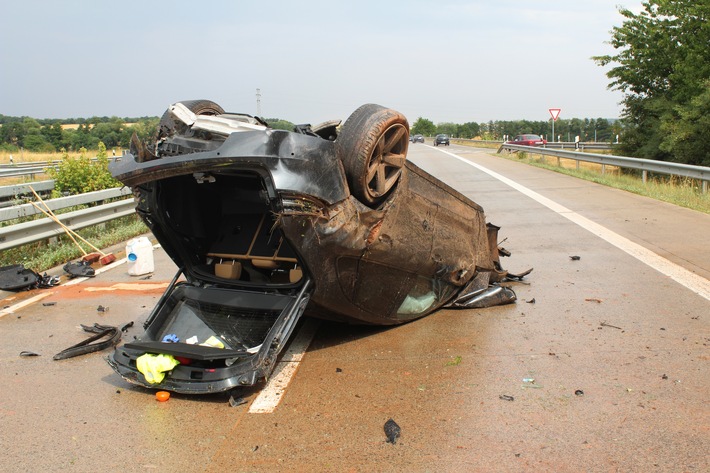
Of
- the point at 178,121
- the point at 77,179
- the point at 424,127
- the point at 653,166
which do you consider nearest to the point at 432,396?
the point at 178,121

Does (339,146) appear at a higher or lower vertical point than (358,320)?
higher

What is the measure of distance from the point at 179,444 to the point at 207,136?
221 cm

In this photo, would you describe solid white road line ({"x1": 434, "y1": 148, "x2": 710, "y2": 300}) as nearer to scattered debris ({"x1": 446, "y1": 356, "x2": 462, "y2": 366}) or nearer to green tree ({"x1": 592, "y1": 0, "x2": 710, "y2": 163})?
scattered debris ({"x1": 446, "y1": 356, "x2": 462, "y2": 366})

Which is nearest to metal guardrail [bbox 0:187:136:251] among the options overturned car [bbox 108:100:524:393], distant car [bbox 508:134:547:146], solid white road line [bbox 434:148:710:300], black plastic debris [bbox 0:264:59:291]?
black plastic debris [bbox 0:264:59:291]

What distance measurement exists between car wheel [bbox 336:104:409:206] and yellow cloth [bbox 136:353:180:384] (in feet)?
5.72

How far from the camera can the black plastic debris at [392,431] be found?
3858 millimetres

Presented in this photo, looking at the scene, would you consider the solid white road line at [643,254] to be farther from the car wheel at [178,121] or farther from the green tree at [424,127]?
the green tree at [424,127]

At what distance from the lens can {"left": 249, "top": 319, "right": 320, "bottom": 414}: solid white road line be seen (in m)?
4.46

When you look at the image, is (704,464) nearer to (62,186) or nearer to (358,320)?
(358,320)

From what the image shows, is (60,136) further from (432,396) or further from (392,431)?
(392,431)

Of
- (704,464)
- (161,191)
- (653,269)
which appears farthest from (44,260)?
(704,464)

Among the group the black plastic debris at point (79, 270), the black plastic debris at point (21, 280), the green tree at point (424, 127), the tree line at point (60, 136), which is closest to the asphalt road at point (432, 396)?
the black plastic debris at point (21, 280)

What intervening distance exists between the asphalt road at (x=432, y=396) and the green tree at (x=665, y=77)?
18.8m

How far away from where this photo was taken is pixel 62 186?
14953 millimetres
